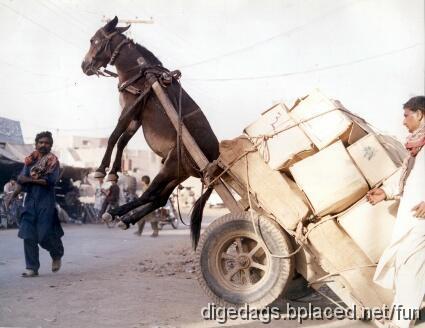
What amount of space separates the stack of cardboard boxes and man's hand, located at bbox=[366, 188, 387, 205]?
0.05 metres

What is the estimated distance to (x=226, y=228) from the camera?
4.20m

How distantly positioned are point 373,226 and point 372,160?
0.54 meters

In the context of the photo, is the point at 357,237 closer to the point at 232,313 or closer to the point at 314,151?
the point at 314,151

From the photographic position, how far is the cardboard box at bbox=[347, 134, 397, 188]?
3734mm

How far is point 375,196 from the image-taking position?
141 inches

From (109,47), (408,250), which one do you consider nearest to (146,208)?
(109,47)

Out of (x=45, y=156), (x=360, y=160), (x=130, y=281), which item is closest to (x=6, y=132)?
(x=45, y=156)

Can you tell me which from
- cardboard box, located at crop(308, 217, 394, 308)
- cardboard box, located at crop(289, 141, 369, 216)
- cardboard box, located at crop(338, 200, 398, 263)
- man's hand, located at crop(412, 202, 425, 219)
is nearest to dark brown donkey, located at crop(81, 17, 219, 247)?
cardboard box, located at crop(289, 141, 369, 216)

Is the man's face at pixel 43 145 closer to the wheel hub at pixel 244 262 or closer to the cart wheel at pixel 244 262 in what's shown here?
the cart wheel at pixel 244 262

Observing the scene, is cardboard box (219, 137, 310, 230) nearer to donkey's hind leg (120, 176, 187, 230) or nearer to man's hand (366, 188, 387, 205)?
man's hand (366, 188, 387, 205)

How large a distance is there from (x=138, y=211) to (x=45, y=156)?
2.16 metres

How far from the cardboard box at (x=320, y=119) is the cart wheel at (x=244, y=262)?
84 centimetres

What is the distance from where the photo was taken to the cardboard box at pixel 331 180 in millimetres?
3688

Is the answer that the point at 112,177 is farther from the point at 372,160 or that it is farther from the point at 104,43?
the point at 372,160
